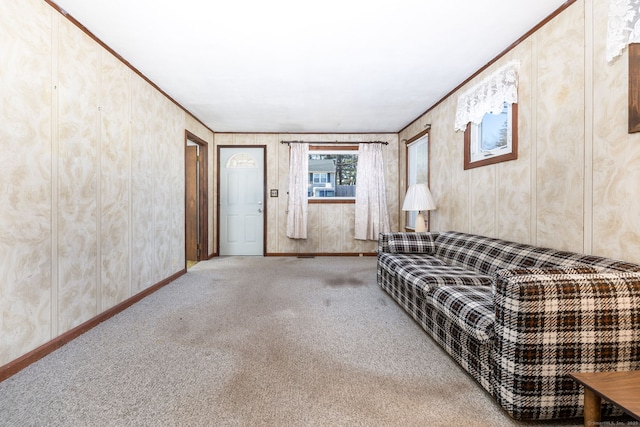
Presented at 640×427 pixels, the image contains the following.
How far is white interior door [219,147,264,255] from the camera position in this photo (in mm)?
5422

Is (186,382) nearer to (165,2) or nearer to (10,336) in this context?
(10,336)

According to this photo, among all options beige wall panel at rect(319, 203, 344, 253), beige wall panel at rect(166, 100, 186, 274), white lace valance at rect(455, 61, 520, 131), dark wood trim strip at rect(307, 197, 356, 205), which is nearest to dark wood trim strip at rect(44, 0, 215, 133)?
beige wall panel at rect(166, 100, 186, 274)

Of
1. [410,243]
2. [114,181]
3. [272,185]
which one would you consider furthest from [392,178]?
[114,181]

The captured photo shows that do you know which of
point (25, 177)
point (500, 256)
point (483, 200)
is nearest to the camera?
point (25, 177)

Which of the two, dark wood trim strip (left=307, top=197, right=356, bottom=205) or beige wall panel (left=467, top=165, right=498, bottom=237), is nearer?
beige wall panel (left=467, top=165, right=498, bottom=237)

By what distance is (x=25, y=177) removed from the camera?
1732 millimetres

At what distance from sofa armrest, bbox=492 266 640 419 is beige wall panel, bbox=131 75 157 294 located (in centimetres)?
314

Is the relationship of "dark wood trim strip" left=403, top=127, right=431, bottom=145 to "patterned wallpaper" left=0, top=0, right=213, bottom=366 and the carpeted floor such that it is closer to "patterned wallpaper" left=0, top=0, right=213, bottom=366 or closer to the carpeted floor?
the carpeted floor

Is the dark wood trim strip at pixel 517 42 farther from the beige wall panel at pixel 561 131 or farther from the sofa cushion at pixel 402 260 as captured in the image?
the sofa cushion at pixel 402 260

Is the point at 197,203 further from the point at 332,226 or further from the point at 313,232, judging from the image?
the point at 332,226

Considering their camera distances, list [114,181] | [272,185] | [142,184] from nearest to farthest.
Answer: [114,181] < [142,184] < [272,185]

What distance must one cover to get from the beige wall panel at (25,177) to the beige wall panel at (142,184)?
0.97 meters

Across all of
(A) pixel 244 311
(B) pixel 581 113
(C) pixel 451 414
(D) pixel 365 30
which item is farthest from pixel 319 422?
(D) pixel 365 30

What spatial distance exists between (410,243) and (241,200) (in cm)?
338
